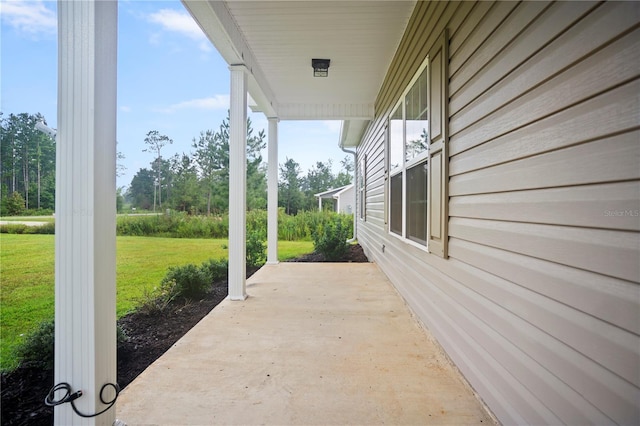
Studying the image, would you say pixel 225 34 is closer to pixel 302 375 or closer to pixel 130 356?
pixel 130 356

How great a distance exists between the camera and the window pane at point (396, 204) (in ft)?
12.7

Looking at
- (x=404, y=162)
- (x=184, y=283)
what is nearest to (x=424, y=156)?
(x=404, y=162)

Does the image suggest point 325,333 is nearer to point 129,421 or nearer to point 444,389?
point 444,389

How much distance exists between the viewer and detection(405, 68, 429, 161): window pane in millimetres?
2779

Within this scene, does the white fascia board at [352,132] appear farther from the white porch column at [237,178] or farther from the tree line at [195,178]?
the tree line at [195,178]

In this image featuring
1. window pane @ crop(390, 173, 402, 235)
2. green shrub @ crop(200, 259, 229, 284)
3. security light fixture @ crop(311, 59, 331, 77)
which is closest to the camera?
window pane @ crop(390, 173, 402, 235)

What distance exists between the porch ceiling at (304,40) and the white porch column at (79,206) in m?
1.60

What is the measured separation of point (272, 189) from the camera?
226 inches

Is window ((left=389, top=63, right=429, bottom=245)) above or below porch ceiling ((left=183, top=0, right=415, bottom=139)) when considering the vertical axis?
below

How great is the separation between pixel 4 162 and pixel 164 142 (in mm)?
3455

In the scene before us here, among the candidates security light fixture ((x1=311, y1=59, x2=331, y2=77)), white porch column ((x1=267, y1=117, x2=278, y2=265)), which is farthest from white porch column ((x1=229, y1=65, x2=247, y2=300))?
white porch column ((x1=267, y1=117, x2=278, y2=265))

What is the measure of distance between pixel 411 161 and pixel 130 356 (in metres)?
3.07

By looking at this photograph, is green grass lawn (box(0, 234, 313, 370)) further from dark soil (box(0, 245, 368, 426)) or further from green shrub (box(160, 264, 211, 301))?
green shrub (box(160, 264, 211, 301))

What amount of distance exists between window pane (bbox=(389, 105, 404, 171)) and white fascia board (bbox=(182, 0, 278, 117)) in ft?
6.48
